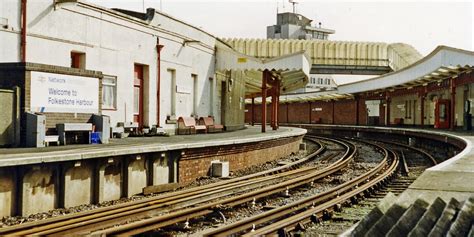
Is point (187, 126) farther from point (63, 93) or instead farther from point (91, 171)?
point (91, 171)

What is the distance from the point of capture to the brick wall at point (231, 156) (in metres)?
14.3

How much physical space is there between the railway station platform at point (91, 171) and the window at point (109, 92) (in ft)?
14.1

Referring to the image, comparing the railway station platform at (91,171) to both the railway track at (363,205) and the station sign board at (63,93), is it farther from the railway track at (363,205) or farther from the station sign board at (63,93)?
the railway track at (363,205)

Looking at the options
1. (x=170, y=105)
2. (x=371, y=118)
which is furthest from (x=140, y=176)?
(x=371, y=118)

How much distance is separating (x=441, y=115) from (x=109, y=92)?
76.6 feet

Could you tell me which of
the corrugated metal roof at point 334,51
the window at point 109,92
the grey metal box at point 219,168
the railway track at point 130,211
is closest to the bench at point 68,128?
the window at point 109,92

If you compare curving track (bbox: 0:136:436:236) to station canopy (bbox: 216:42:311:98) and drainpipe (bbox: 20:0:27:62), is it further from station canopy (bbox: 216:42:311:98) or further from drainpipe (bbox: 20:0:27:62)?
station canopy (bbox: 216:42:311:98)

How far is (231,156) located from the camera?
1683cm

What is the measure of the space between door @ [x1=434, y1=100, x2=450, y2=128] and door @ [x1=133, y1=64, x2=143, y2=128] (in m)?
20.6

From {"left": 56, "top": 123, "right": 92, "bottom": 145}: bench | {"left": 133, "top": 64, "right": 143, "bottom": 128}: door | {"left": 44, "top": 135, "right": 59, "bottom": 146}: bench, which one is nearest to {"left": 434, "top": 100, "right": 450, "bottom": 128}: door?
{"left": 133, "top": 64, "right": 143, "bottom": 128}: door

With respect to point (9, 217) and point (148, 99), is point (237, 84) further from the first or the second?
point (9, 217)

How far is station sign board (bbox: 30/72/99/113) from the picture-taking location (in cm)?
1272

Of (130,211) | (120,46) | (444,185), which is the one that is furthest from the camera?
(120,46)

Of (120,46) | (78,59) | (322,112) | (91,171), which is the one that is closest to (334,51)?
(322,112)
